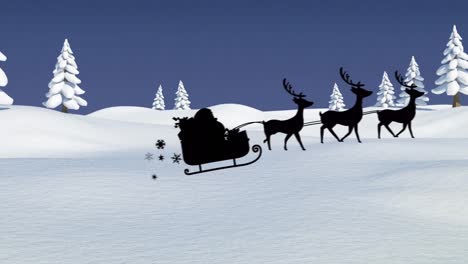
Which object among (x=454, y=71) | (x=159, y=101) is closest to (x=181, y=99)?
(x=159, y=101)

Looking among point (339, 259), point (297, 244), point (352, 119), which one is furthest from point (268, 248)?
point (352, 119)

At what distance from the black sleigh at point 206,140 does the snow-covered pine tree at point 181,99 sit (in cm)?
6685

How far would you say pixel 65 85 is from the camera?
43188 millimetres

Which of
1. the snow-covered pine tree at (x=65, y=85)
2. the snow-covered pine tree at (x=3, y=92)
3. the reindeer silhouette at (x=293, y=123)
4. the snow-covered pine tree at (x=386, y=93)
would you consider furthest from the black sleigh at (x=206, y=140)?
the snow-covered pine tree at (x=386, y=93)

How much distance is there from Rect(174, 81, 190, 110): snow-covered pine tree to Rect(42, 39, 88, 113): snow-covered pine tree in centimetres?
3254

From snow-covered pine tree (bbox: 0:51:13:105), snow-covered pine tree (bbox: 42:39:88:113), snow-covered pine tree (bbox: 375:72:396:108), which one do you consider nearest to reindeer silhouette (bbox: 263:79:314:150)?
snow-covered pine tree (bbox: 0:51:13:105)

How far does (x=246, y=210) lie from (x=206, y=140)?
83.6 inches

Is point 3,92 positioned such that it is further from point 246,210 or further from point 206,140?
point 246,210

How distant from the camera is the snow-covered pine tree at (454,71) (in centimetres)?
4712

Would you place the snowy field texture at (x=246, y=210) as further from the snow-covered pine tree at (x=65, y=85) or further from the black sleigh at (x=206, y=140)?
the snow-covered pine tree at (x=65, y=85)

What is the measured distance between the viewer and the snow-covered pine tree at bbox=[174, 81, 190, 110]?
76.2 m

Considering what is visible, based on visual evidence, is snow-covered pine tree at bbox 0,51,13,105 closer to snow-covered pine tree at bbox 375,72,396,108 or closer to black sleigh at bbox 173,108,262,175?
black sleigh at bbox 173,108,262,175

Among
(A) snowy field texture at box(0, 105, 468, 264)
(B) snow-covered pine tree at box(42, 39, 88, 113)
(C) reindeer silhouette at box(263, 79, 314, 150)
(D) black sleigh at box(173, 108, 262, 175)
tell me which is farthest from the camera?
(B) snow-covered pine tree at box(42, 39, 88, 113)

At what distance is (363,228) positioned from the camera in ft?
21.1
